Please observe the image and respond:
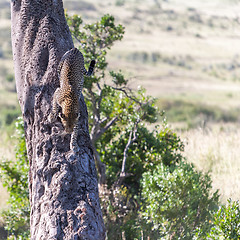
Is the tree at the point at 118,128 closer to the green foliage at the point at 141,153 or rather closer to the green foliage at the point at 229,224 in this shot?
the green foliage at the point at 141,153

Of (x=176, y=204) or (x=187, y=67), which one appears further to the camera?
(x=187, y=67)

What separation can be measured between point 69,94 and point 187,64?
198 feet

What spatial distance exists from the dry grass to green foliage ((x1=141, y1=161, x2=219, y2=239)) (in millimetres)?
1457

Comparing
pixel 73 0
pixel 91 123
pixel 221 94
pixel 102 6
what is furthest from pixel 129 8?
pixel 91 123

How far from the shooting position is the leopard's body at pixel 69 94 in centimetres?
369

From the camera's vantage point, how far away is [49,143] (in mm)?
3678

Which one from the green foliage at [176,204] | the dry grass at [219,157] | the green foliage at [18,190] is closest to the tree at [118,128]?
the green foliage at [176,204]

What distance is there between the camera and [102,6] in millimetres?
85562

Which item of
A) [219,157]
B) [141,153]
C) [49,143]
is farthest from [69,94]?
[219,157]

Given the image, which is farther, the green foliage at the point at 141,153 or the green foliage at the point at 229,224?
the green foliage at the point at 141,153

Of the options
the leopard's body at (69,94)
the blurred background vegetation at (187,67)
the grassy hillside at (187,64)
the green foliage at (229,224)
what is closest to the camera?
the leopard's body at (69,94)

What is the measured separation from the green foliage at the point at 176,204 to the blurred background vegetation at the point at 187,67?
0.06 meters

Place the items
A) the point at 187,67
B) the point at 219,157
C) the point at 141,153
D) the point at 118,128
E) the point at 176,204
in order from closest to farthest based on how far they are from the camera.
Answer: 1. the point at 176,204
2. the point at 141,153
3. the point at 118,128
4. the point at 219,157
5. the point at 187,67

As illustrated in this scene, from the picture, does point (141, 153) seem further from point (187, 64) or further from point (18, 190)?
point (187, 64)
